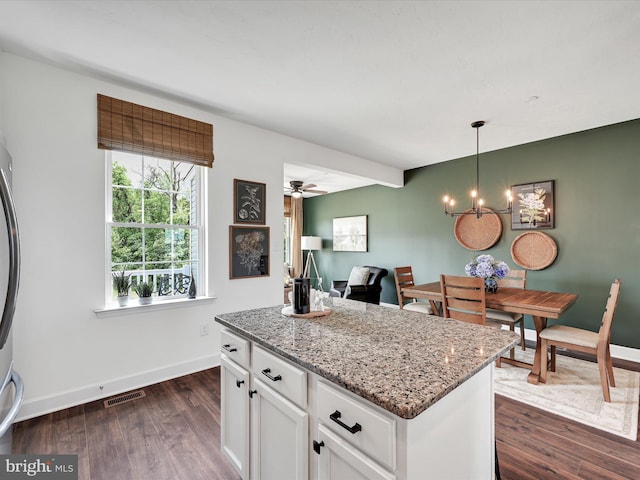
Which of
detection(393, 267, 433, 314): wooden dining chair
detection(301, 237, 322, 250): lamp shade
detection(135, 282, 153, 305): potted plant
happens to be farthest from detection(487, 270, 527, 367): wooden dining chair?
detection(301, 237, 322, 250): lamp shade

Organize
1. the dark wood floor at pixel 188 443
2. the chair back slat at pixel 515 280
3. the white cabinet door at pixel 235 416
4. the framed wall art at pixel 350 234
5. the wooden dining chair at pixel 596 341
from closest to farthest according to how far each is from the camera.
A: the white cabinet door at pixel 235 416 < the dark wood floor at pixel 188 443 < the wooden dining chair at pixel 596 341 < the chair back slat at pixel 515 280 < the framed wall art at pixel 350 234

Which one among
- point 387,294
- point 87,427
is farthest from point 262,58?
point 387,294

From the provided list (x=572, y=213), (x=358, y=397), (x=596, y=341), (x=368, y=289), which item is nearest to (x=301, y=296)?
(x=358, y=397)

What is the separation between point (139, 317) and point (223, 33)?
2331 mm

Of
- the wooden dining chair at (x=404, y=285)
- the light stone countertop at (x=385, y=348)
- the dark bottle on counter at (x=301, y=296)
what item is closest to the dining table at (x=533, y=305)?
the wooden dining chair at (x=404, y=285)

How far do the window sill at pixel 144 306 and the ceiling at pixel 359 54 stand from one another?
1854 millimetres

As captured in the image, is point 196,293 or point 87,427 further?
point 196,293

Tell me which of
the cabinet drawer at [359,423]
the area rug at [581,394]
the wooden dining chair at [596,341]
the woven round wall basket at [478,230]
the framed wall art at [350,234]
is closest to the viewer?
the cabinet drawer at [359,423]

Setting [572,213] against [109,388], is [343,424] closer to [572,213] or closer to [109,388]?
[109,388]

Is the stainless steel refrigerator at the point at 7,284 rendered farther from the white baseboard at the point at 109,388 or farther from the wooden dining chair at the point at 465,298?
the wooden dining chair at the point at 465,298

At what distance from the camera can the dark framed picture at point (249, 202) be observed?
3.28 metres

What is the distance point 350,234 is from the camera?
21.3 feet

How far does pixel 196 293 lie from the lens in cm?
309

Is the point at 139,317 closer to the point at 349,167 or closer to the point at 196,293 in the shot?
the point at 196,293
